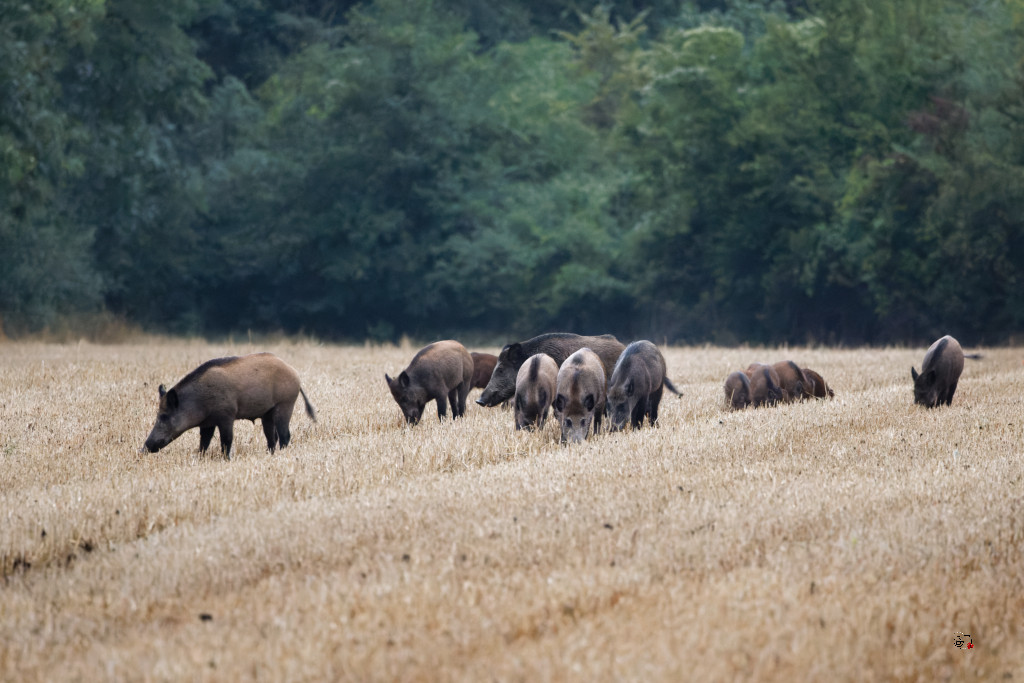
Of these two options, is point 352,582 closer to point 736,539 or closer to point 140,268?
point 736,539

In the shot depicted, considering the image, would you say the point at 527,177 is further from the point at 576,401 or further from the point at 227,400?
the point at 227,400

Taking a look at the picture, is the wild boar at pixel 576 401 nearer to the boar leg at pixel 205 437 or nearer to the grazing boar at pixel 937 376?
the boar leg at pixel 205 437

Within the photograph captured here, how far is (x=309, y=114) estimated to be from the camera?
42656 mm

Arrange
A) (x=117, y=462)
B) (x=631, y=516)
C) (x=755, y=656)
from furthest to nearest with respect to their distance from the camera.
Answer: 1. (x=117, y=462)
2. (x=631, y=516)
3. (x=755, y=656)

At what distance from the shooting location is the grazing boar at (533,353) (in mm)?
13148

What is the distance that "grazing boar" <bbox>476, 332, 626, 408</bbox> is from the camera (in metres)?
13.1

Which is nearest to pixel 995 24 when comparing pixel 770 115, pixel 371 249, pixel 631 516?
pixel 770 115

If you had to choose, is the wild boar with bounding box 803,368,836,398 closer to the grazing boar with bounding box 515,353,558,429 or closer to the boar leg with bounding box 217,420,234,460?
the grazing boar with bounding box 515,353,558,429

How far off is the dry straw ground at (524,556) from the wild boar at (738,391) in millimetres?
3157

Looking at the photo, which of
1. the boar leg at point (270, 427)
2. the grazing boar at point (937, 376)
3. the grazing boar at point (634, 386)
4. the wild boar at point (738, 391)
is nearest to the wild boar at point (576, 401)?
the grazing boar at point (634, 386)

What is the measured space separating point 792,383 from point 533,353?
4244mm

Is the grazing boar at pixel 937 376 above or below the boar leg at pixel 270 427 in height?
above

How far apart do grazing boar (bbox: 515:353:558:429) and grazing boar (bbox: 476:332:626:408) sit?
1.08 m

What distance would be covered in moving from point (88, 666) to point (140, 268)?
1511 inches
